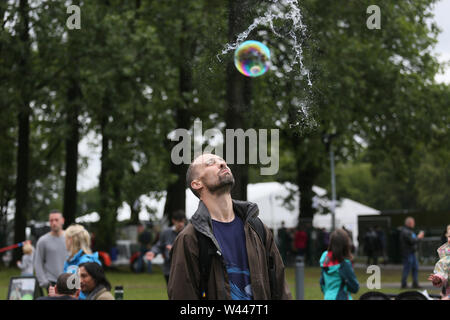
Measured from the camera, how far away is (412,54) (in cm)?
2903

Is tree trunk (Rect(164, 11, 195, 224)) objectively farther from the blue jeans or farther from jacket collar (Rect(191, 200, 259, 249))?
jacket collar (Rect(191, 200, 259, 249))

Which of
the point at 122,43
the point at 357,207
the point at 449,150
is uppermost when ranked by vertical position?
the point at 122,43

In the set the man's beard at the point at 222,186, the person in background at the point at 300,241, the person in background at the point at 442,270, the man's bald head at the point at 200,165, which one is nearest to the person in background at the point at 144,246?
the person in background at the point at 300,241

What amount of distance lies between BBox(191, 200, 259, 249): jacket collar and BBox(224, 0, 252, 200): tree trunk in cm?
545

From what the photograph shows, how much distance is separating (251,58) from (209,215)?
448 cm

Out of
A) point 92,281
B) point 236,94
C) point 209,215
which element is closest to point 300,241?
point 236,94

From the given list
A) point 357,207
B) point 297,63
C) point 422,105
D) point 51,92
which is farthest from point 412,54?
point 297,63

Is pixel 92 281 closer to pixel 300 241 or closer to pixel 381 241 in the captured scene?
pixel 300 241

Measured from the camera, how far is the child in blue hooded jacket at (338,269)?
838 centimetres

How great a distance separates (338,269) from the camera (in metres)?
8.45

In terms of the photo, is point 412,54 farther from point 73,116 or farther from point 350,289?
point 350,289

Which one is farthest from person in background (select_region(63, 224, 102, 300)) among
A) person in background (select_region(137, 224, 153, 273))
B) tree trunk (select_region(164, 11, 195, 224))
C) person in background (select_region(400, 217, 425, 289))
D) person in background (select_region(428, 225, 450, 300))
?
person in background (select_region(137, 224, 153, 273))

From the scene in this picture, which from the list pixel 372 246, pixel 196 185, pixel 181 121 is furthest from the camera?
pixel 372 246

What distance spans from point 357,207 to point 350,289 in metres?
37.3
